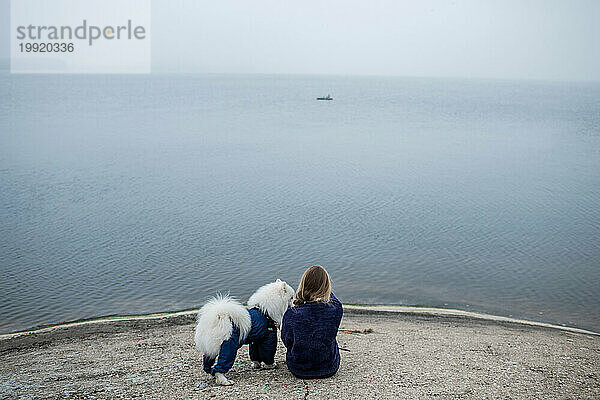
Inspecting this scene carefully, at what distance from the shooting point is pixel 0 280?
16.9m

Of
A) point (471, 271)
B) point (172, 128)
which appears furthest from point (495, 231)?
point (172, 128)

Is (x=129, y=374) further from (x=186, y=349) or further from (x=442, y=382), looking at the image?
(x=442, y=382)

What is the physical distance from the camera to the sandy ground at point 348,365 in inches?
307

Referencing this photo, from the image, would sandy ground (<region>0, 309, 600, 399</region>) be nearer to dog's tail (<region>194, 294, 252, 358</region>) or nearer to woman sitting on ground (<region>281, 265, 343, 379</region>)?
woman sitting on ground (<region>281, 265, 343, 379</region>)

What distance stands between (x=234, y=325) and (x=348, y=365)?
2171mm

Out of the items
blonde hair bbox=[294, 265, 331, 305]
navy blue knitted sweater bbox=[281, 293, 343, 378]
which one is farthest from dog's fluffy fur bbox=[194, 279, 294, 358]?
blonde hair bbox=[294, 265, 331, 305]

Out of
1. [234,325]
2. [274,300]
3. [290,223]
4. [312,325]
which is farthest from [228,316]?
[290,223]

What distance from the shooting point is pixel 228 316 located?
24.9 ft

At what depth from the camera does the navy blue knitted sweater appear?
25.1ft

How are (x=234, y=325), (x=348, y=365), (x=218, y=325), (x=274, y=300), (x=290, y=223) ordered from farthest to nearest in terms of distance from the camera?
(x=290, y=223) < (x=348, y=365) < (x=274, y=300) < (x=234, y=325) < (x=218, y=325)

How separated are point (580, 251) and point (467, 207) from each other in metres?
7.14

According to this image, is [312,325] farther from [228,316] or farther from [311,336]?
[228,316]

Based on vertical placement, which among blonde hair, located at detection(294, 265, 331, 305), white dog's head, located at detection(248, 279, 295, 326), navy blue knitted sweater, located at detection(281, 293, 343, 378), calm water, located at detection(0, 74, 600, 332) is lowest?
calm water, located at detection(0, 74, 600, 332)

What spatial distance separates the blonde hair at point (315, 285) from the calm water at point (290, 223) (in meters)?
8.69
